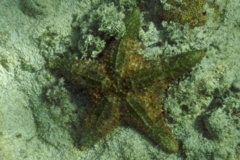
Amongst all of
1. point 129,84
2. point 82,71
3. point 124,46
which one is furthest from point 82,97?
point 124,46

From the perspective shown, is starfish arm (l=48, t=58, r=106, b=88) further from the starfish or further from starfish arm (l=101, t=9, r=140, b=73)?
starfish arm (l=101, t=9, r=140, b=73)

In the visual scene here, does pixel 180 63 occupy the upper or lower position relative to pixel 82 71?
upper

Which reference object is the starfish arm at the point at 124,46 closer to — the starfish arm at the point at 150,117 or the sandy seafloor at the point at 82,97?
the sandy seafloor at the point at 82,97

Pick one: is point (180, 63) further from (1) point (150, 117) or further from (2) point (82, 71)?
(2) point (82, 71)

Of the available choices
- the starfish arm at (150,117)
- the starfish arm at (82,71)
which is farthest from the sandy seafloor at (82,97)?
the starfish arm at (82,71)

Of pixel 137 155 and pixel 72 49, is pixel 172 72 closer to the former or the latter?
pixel 137 155

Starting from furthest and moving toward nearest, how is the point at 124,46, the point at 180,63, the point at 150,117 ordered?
the point at 124,46, the point at 150,117, the point at 180,63

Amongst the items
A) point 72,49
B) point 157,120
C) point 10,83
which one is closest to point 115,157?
point 157,120
